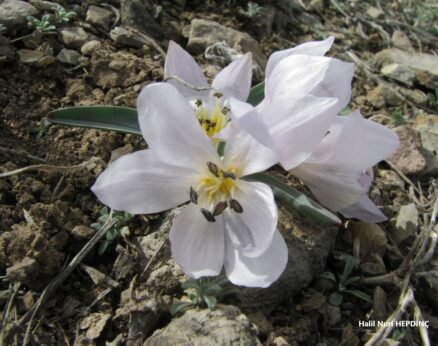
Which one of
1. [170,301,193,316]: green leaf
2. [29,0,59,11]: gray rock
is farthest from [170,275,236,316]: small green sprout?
[29,0,59,11]: gray rock

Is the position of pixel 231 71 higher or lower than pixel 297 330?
higher

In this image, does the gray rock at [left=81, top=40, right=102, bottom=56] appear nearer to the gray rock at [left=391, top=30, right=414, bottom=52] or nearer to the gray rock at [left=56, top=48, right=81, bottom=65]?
the gray rock at [left=56, top=48, right=81, bottom=65]

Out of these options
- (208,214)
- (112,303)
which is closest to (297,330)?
(208,214)

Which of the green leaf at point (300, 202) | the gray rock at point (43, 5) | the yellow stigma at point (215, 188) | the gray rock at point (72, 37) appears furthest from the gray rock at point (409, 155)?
the gray rock at point (43, 5)

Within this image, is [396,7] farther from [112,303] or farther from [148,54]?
[112,303]

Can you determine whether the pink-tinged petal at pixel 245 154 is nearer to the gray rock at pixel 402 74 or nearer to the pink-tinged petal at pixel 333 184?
the pink-tinged petal at pixel 333 184
